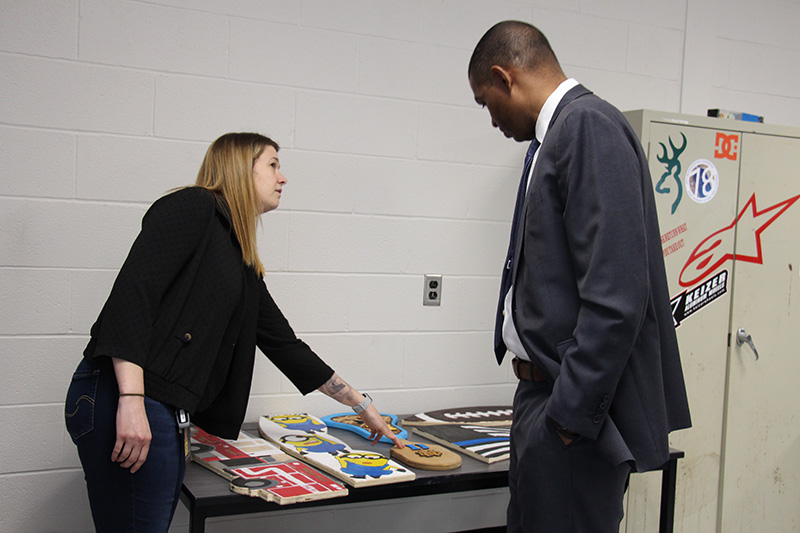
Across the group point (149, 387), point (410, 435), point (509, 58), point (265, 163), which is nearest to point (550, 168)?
point (509, 58)

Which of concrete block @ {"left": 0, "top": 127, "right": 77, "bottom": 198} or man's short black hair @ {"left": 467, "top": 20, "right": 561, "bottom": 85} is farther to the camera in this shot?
concrete block @ {"left": 0, "top": 127, "right": 77, "bottom": 198}

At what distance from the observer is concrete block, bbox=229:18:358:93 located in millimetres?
2393

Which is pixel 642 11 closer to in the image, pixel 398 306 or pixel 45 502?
pixel 398 306

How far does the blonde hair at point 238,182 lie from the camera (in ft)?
5.89

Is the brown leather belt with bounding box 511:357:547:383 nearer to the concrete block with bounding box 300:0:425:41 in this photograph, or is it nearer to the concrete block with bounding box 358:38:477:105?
the concrete block with bounding box 358:38:477:105

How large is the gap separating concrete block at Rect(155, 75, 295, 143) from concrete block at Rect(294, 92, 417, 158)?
0.19ft

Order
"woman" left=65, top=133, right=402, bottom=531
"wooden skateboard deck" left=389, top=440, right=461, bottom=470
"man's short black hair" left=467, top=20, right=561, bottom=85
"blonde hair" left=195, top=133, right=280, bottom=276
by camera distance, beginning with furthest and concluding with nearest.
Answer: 1. "wooden skateboard deck" left=389, top=440, right=461, bottom=470
2. "blonde hair" left=195, top=133, right=280, bottom=276
3. "man's short black hair" left=467, top=20, right=561, bottom=85
4. "woman" left=65, top=133, right=402, bottom=531

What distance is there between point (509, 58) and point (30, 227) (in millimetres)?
1527

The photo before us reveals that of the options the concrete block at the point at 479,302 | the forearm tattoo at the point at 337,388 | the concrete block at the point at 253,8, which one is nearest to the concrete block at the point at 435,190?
the concrete block at the point at 479,302

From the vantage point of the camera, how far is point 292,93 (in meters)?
2.46

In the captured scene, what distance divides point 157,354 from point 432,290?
51.7 inches

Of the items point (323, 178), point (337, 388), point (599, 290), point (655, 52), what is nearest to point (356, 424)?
point (337, 388)

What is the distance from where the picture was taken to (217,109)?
237 cm

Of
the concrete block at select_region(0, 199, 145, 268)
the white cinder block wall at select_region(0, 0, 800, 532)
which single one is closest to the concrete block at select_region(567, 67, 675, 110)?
the white cinder block wall at select_region(0, 0, 800, 532)
